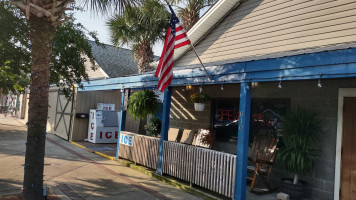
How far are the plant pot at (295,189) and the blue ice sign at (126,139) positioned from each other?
464 centimetres

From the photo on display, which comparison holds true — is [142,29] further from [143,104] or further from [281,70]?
[281,70]

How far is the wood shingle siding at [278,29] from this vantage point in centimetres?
586

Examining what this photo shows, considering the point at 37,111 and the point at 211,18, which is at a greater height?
the point at 211,18

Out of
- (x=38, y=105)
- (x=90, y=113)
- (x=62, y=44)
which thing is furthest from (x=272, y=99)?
(x=90, y=113)

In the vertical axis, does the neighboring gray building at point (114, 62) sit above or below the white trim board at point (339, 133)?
above

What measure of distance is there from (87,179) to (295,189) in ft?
15.9

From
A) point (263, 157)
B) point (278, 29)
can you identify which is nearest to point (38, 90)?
point (263, 157)

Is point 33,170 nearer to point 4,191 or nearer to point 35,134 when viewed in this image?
point 35,134

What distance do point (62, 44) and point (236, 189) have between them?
5964mm

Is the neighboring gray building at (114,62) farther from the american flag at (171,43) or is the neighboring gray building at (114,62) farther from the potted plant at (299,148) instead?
the potted plant at (299,148)

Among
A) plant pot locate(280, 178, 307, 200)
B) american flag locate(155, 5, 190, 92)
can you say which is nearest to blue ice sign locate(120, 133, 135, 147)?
american flag locate(155, 5, 190, 92)

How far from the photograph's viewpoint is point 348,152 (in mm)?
5254

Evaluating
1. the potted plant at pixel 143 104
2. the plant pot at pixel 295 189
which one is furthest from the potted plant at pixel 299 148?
the potted plant at pixel 143 104

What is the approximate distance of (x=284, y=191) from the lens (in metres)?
5.79
